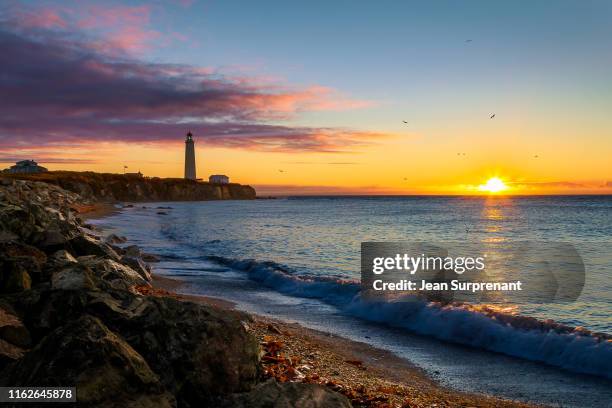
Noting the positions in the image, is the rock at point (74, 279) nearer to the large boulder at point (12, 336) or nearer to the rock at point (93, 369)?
the large boulder at point (12, 336)

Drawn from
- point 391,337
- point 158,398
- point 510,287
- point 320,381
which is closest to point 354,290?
point 391,337

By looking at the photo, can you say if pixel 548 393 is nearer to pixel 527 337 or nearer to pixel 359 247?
pixel 527 337

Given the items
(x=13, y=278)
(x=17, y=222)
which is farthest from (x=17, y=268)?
(x=17, y=222)

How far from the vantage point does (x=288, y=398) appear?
15.1 feet

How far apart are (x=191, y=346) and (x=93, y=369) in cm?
113

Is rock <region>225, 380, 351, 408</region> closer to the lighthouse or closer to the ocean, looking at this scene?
the ocean

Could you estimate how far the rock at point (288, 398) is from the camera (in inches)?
179

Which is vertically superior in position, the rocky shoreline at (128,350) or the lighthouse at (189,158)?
the lighthouse at (189,158)

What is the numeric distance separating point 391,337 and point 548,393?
3929 mm

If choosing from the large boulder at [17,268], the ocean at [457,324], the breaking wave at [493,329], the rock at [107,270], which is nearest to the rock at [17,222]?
the rock at [107,270]

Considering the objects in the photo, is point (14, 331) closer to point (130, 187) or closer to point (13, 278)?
point (13, 278)

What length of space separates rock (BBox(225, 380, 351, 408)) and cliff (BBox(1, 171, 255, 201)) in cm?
9930

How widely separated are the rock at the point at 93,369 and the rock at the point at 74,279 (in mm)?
2134

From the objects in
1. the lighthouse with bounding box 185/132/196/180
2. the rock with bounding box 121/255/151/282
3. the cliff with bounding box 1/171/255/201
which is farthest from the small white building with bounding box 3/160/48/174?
the rock with bounding box 121/255/151/282
